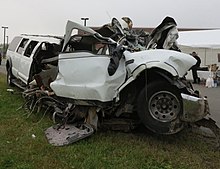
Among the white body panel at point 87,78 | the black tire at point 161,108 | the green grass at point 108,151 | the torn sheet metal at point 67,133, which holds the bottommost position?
the green grass at point 108,151

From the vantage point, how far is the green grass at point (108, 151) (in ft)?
15.8

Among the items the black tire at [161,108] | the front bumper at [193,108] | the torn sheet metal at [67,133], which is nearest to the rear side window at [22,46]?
the torn sheet metal at [67,133]

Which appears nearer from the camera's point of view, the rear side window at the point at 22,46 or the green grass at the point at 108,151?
the green grass at the point at 108,151

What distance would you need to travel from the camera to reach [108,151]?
5340 mm

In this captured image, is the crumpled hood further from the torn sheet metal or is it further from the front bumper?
the torn sheet metal

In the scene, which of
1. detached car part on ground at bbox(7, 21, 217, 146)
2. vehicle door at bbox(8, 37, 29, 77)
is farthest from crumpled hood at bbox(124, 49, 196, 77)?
vehicle door at bbox(8, 37, 29, 77)

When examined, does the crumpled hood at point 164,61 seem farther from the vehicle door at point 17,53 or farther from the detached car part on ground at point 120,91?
the vehicle door at point 17,53

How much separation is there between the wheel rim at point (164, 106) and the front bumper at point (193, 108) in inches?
9.7

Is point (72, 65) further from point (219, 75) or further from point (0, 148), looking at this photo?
point (219, 75)

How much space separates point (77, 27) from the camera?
21.1 ft

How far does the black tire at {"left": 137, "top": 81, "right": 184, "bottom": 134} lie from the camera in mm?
5648

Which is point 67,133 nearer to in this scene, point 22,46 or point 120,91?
point 120,91

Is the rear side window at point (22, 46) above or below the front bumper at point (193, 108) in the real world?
above

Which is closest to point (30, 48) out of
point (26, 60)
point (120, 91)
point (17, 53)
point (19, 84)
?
point (26, 60)
